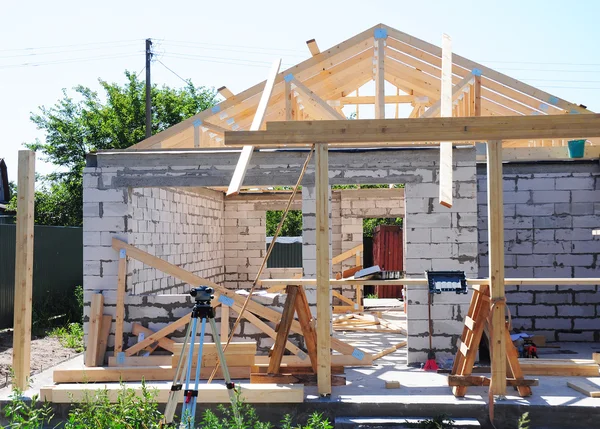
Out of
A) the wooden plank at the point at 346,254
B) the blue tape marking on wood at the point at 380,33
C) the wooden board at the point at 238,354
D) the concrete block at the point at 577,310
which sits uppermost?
the blue tape marking on wood at the point at 380,33

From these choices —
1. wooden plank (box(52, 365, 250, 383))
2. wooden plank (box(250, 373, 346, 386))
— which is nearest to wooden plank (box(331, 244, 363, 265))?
wooden plank (box(52, 365, 250, 383))

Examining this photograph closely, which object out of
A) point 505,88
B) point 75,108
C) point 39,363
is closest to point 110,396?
point 39,363

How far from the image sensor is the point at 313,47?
37.2 ft

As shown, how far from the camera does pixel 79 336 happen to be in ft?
39.3

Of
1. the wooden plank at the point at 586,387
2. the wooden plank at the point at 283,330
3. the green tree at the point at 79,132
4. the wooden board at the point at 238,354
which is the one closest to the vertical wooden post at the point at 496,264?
the wooden plank at the point at 586,387

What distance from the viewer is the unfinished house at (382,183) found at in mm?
7121

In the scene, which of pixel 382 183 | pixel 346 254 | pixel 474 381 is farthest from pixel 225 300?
pixel 346 254

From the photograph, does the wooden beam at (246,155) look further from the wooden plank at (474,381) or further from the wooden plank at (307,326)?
the wooden plank at (474,381)

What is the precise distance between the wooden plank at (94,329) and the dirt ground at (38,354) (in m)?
0.76

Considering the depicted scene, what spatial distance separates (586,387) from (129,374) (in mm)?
5161

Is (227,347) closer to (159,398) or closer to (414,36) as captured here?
(159,398)

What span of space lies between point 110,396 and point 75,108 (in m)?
26.8

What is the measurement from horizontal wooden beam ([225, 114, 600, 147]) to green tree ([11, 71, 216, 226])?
2367cm

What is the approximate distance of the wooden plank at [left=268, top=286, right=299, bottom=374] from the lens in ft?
25.2
